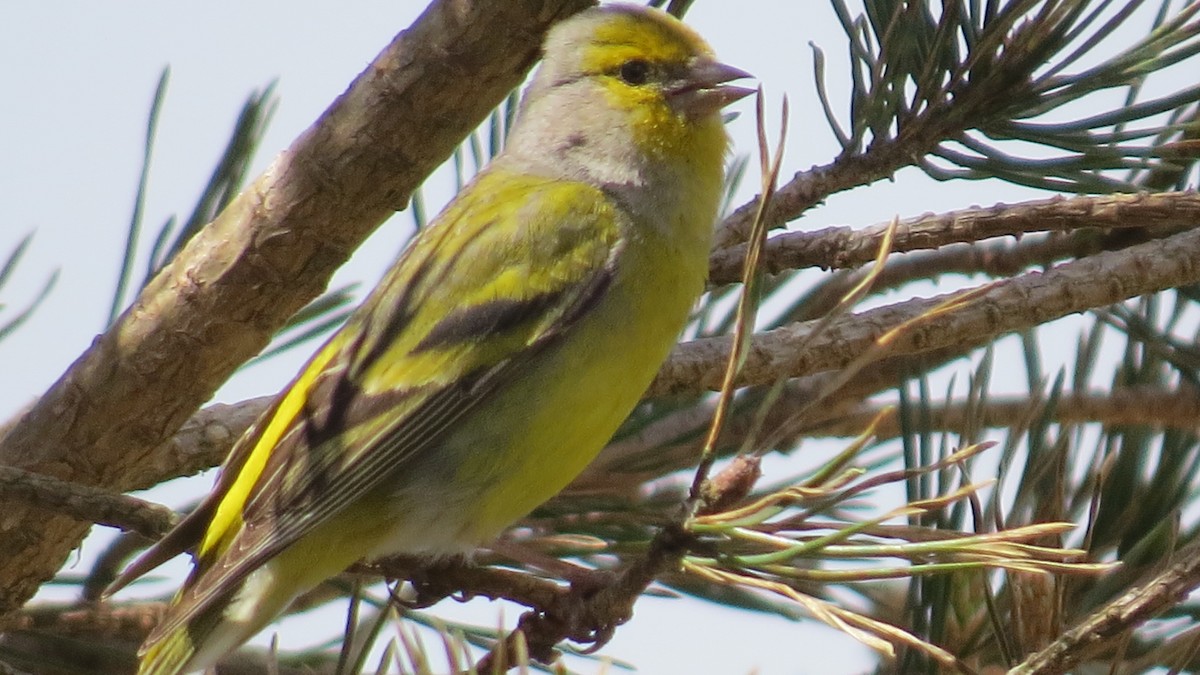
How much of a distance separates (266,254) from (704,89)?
117cm

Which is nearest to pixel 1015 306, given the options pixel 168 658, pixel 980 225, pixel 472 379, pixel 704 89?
pixel 980 225

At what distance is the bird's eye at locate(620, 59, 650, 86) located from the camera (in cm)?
273

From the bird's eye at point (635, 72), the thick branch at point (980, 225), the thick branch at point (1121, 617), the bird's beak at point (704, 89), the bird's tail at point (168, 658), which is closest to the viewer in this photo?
the thick branch at point (1121, 617)

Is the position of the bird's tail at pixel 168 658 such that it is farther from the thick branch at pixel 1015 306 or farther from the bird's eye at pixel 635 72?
the bird's eye at pixel 635 72

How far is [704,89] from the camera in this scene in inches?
103

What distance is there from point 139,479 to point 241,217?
0.41 metres

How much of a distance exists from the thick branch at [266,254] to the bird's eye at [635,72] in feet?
3.36

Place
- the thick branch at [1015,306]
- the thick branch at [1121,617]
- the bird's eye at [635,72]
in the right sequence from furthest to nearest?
the bird's eye at [635,72]
the thick branch at [1015,306]
the thick branch at [1121,617]

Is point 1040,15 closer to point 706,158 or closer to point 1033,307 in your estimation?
point 1033,307

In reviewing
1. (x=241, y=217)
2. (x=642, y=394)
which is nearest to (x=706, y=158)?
(x=642, y=394)

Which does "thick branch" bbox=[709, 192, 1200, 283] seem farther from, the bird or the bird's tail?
the bird's tail

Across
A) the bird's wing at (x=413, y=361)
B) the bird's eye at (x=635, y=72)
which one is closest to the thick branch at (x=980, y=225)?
the bird's wing at (x=413, y=361)

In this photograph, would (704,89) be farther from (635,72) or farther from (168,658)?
(168,658)

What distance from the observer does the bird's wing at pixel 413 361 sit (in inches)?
78.4
